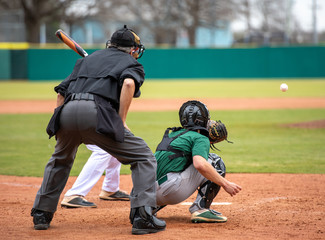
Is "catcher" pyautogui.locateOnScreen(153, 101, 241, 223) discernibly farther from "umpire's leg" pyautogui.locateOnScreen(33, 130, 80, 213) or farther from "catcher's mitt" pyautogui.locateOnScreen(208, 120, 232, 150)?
"umpire's leg" pyautogui.locateOnScreen(33, 130, 80, 213)

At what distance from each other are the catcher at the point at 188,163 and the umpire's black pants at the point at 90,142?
28 cm

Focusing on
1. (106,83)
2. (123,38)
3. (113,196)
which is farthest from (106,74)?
(113,196)

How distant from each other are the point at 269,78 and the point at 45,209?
34.2 meters

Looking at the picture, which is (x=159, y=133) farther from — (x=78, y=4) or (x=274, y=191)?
(x=78, y=4)

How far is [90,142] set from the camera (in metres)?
4.33

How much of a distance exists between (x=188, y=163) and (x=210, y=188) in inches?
12.0

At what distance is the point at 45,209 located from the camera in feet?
14.6

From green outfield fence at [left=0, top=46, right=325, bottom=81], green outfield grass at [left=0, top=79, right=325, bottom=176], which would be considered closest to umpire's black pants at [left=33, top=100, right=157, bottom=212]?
green outfield grass at [left=0, top=79, right=325, bottom=176]

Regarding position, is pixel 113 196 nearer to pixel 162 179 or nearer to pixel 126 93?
pixel 162 179

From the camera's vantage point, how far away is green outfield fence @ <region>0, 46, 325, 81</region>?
3594cm

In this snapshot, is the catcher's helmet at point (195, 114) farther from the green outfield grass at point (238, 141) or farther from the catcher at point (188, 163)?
the green outfield grass at point (238, 141)

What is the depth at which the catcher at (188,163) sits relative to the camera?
4.54m

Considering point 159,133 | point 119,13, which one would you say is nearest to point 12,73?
point 119,13

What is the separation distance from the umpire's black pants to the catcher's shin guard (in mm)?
568
